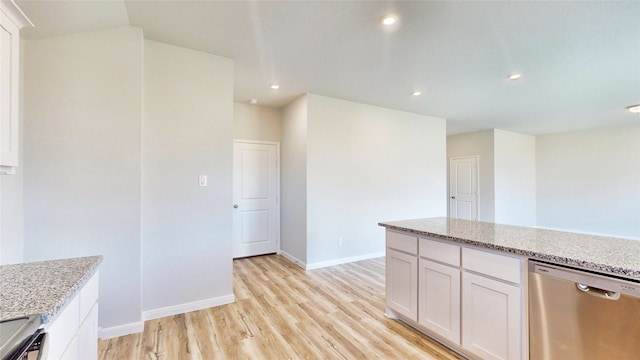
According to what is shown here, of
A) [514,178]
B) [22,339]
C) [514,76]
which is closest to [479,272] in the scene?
[22,339]

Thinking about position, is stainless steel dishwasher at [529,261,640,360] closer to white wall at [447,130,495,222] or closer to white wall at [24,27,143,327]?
white wall at [24,27,143,327]

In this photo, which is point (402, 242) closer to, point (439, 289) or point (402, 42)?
point (439, 289)

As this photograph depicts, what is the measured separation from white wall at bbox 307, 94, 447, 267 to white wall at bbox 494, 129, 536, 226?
230 cm

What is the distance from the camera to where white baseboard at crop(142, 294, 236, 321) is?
102 inches

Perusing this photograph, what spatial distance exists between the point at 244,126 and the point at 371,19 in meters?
→ 3.03

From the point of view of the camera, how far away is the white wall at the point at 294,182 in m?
4.20

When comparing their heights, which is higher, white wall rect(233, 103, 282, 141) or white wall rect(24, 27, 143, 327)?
white wall rect(233, 103, 282, 141)

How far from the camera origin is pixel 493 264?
178cm

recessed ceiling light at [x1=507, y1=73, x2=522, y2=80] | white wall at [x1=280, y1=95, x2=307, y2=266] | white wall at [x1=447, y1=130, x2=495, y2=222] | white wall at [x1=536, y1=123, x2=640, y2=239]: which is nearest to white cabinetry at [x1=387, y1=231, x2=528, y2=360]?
white wall at [x1=280, y1=95, x2=307, y2=266]

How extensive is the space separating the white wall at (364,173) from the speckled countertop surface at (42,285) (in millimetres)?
2943

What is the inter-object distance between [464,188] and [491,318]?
635cm

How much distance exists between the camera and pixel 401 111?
5.09 meters

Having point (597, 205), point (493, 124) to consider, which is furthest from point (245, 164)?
point (597, 205)

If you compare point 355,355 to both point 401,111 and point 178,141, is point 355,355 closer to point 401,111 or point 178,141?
point 178,141
